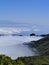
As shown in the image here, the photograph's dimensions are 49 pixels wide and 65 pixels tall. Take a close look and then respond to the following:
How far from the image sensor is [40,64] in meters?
58.8

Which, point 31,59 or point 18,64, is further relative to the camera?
point 31,59

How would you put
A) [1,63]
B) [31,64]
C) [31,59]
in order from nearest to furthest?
[1,63], [31,64], [31,59]

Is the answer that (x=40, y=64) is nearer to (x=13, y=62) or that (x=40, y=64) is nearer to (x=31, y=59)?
(x=31, y=59)

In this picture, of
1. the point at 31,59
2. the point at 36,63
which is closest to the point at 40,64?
the point at 36,63

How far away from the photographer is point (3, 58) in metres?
49.1

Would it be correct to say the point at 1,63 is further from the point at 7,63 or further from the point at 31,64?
the point at 31,64

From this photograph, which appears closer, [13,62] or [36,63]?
[13,62]

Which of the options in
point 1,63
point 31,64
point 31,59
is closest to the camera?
point 1,63

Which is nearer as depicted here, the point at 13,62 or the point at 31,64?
the point at 13,62

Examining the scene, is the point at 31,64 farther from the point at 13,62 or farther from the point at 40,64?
the point at 13,62

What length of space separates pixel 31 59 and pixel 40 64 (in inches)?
192

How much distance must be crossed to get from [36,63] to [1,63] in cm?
1329

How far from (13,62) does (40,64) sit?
427 inches

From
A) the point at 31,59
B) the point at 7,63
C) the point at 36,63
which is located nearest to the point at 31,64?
the point at 36,63
